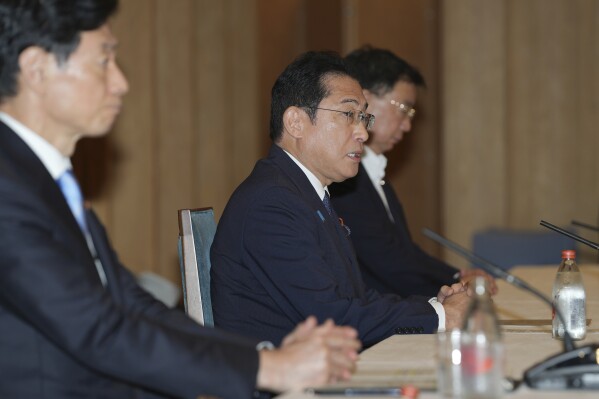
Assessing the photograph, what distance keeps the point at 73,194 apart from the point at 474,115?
→ 19.5ft

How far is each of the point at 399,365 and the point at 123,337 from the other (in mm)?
742

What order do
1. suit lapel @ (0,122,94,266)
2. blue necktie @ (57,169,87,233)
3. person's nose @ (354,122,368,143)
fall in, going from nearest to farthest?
suit lapel @ (0,122,94,266) → blue necktie @ (57,169,87,233) → person's nose @ (354,122,368,143)

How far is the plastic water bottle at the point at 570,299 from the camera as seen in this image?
2.87m

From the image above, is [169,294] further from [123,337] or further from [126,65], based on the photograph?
[123,337]

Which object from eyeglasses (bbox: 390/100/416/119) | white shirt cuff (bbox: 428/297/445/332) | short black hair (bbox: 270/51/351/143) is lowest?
white shirt cuff (bbox: 428/297/445/332)

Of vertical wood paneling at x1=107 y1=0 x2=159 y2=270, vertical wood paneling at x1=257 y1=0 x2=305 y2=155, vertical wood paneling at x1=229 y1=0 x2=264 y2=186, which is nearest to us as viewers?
vertical wood paneling at x1=107 y1=0 x2=159 y2=270

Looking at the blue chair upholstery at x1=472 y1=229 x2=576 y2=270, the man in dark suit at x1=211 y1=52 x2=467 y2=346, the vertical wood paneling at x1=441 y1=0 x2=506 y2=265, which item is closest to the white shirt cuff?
the man in dark suit at x1=211 y1=52 x2=467 y2=346

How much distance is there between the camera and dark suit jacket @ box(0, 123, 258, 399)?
197 centimetres

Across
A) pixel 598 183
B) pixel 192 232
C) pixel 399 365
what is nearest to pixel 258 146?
pixel 598 183

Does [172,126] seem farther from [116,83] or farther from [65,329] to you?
[65,329]

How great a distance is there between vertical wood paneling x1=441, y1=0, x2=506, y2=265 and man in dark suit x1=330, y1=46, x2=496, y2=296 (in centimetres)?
266

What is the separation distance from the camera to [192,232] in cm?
330

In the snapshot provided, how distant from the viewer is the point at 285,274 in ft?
9.79

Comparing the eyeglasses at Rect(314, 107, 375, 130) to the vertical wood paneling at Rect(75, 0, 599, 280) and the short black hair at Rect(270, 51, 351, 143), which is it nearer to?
the short black hair at Rect(270, 51, 351, 143)
